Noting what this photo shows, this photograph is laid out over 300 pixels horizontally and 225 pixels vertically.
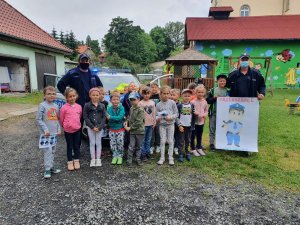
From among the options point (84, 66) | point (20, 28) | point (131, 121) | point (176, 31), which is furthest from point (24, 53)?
point (176, 31)

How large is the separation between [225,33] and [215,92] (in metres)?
18.7

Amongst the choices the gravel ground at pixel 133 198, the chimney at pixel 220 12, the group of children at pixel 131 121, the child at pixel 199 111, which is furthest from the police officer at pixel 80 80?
the chimney at pixel 220 12

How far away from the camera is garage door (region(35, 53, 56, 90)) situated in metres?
16.3

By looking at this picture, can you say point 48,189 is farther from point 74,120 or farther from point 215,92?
point 215,92

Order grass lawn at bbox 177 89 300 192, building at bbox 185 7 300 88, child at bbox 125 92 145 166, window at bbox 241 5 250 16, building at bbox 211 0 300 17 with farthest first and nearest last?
window at bbox 241 5 250 16
building at bbox 211 0 300 17
building at bbox 185 7 300 88
child at bbox 125 92 145 166
grass lawn at bbox 177 89 300 192

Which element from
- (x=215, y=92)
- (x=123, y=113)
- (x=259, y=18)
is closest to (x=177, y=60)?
(x=215, y=92)

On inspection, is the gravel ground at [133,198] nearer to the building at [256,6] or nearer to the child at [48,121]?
the child at [48,121]

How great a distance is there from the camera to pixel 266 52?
70.8ft

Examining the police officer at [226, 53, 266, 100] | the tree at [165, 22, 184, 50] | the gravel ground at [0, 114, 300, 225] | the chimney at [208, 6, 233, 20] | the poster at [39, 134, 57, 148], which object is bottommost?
the gravel ground at [0, 114, 300, 225]

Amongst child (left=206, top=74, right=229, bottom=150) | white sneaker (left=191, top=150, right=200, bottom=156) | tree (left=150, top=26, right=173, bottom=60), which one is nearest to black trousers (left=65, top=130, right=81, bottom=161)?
white sneaker (left=191, top=150, right=200, bottom=156)

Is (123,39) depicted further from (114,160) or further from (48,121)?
(48,121)

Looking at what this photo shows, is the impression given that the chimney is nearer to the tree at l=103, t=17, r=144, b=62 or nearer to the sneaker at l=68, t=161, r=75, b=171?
the sneaker at l=68, t=161, r=75, b=171

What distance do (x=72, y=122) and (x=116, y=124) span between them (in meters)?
0.79

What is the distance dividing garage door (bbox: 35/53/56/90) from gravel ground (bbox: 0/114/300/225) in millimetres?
13190
